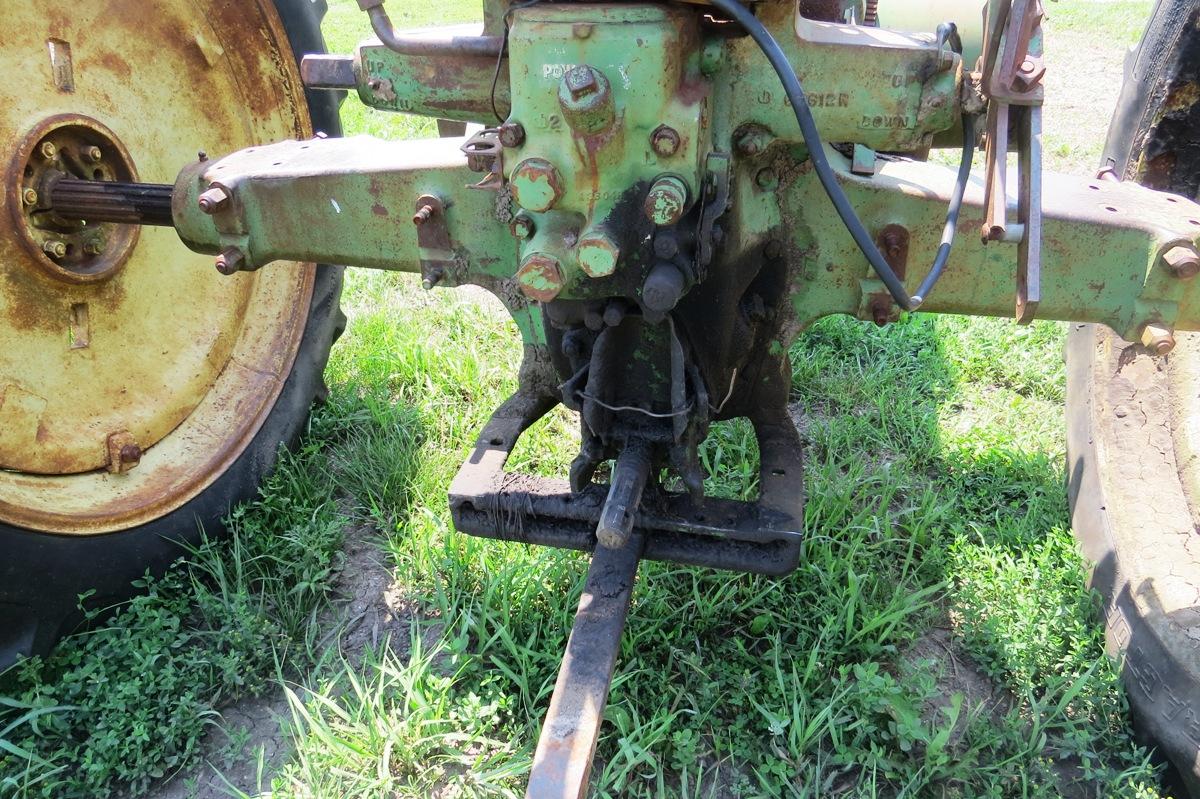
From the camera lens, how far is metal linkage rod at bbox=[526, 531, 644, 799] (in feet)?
4.20

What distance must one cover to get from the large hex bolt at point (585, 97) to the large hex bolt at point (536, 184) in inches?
3.0

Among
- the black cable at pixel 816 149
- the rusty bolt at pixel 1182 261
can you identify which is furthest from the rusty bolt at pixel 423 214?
the rusty bolt at pixel 1182 261

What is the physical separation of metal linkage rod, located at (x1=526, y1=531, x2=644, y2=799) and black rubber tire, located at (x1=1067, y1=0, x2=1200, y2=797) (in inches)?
41.6

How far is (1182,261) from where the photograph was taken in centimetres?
150

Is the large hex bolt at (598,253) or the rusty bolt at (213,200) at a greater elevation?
the large hex bolt at (598,253)

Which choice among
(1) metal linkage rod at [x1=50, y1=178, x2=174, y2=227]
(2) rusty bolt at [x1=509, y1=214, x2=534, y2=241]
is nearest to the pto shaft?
(1) metal linkage rod at [x1=50, y1=178, x2=174, y2=227]

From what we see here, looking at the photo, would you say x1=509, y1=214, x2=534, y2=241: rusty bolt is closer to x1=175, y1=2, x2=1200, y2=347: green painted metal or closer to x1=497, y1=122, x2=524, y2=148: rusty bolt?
x1=175, y1=2, x2=1200, y2=347: green painted metal

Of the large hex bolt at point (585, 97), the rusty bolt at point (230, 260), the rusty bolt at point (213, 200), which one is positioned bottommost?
the rusty bolt at point (230, 260)

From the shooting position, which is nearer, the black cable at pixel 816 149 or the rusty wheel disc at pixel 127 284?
the black cable at pixel 816 149

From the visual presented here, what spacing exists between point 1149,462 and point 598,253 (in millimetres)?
1538

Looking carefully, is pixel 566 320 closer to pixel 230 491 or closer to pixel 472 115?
pixel 472 115

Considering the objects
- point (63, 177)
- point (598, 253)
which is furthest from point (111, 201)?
point (598, 253)

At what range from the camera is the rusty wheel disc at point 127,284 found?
1838mm

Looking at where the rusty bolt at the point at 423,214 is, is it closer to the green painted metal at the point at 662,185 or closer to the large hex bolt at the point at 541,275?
the green painted metal at the point at 662,185
